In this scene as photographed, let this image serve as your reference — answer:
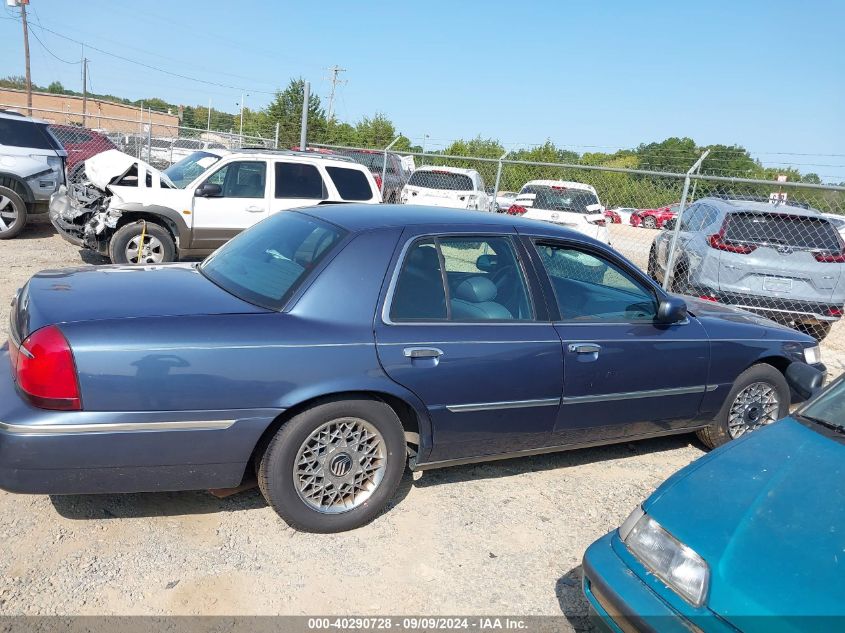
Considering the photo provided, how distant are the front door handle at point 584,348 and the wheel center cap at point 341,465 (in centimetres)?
138

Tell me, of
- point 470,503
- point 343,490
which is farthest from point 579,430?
point 343,490

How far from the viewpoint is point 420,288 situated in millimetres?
3572

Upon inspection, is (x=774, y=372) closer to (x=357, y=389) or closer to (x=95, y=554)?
(x=357, y=389)

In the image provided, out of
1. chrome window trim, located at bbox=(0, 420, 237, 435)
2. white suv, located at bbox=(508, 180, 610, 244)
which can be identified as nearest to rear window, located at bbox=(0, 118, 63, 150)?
white suv, located at bbox=(508, 180, 610, 244)

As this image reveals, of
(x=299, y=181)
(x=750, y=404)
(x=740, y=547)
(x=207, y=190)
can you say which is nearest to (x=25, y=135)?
(x=207, y=190)

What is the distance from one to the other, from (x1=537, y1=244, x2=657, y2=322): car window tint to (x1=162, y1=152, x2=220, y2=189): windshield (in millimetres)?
6332

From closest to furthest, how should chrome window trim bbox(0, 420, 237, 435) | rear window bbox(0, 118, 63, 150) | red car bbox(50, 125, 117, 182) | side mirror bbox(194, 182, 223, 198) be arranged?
chrome window trim bbox(0, 420, 237, 435) < side mirror bbox(194, 182, 223, 198) < rear window bbox(0, 118, 63, 150) < red car bbox(50, 125, 117, 182)

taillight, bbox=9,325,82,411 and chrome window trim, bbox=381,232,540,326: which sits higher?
chrome window trim, bbox=381,232,540,326

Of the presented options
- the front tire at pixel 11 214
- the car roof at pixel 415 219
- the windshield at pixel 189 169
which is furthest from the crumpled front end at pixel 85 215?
the car roof at pixel 415 219

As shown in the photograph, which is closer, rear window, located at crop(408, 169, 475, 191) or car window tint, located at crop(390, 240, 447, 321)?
car window tint, located at crop(390, 240, 447, 321)

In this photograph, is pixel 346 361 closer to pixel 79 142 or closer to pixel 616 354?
pixel 616 354

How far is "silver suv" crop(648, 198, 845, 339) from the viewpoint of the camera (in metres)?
7.89

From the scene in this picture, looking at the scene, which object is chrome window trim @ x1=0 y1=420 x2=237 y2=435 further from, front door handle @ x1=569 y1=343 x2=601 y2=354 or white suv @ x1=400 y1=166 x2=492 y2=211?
white suv @ x1=400 y1=166 x2=492 y2=211

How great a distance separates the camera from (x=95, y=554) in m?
3.07
